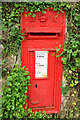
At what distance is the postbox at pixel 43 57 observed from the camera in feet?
8.43

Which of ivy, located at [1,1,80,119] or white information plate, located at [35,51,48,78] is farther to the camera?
white information plate, located at [35,51,48,78]

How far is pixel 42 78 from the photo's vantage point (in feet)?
9.05

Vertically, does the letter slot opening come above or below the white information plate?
above

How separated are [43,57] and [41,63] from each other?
0.12m

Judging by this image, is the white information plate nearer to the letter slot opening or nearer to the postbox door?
the postbox door

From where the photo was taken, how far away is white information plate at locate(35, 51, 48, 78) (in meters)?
2.69

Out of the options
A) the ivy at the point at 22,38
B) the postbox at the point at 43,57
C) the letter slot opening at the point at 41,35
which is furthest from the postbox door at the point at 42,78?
the letter slot opening at the point at 41,35

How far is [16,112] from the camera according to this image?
8.91 ft

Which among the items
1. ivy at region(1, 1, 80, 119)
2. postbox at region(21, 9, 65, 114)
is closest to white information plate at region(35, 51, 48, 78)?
postbox at region(21, 9, 65, 114)

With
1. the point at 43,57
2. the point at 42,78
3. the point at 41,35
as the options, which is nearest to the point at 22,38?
the point at 41,35

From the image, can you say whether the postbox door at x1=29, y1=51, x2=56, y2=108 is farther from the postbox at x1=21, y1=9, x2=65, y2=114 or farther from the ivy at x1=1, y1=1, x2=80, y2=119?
the ivy at x1=1, y1=1, x2=80, y2=119

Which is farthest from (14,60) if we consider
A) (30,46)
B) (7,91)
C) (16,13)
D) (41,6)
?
(41,6)

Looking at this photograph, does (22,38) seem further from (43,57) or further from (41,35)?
(43,57)

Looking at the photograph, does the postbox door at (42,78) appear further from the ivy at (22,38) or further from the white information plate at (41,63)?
the ivy at (22,38)
